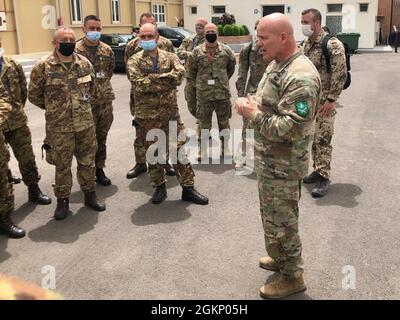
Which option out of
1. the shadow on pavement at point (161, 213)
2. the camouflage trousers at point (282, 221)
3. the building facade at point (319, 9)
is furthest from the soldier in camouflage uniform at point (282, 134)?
the building facade at point (319, 9)

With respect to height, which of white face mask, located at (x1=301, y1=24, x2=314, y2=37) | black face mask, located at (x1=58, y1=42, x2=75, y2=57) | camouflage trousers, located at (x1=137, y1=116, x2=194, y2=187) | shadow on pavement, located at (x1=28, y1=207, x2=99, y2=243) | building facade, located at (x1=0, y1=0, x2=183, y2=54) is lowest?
shadow on pavement, located at (x1=28, y1=207, x2=99, y2=243)

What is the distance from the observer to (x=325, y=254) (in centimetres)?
386

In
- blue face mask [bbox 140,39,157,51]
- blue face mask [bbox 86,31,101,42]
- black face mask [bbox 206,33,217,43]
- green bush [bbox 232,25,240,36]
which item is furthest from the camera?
green bush [bbox 232,25,240,36]

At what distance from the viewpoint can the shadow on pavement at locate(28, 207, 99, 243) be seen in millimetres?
4305

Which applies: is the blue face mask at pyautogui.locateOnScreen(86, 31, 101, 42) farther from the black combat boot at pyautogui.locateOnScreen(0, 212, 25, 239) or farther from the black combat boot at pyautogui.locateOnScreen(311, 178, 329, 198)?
the black combat boot at pyautogui.locateOnScreen(311, 178, 329, 198)

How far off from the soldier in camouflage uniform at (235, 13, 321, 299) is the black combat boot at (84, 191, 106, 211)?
227 centimetres

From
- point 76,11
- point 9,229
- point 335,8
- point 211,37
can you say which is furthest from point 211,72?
point 335,8

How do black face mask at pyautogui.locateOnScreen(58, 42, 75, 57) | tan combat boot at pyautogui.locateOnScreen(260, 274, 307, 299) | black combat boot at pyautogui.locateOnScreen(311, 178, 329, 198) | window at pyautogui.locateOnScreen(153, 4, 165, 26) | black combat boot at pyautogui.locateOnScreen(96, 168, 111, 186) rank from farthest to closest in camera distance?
window at pyautogui.locateOnScreen(153, 4, 165, 26) → black combat boot at pyautogui.locateOnScreen(96, 168, 111, 186) → black combat boot at pyautogui.locateOnScreen(311, 178, 329, 198) → black face mask at pyautogui.locateOnScreen(58, 42, 75, 57) → tan combat boot at pyautogui.locateOnScreen(260, 274, 307, 299)

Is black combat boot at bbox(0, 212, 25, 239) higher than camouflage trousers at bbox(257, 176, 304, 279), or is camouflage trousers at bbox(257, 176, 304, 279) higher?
camouflage trousers at bbox(257, 176, 304, 279)

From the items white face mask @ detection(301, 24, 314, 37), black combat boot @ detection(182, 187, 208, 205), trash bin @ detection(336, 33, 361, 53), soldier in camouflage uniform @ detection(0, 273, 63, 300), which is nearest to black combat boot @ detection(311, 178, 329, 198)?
black combat boot @ detection(182, 187, 208, 205)

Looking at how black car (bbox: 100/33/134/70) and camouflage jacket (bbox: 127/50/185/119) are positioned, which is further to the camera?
black car (bbox: 100/33/134/70)

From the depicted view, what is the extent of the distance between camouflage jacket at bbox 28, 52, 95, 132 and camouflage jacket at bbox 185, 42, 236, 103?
6.81 ft

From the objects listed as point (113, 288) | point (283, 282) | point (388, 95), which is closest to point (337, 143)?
point (283, 282)

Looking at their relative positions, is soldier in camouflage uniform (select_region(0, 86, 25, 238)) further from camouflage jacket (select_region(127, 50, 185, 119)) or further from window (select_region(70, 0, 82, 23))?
window (select_region(70, 0, 82, 23))
